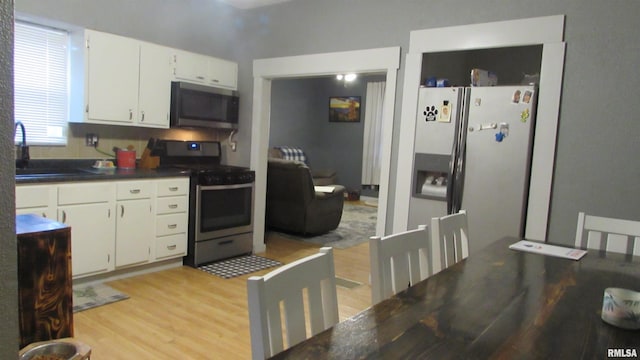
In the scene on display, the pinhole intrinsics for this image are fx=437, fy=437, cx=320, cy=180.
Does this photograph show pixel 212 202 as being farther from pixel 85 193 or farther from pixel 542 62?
pixel 542 62

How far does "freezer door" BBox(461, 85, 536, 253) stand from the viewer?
3.04 m

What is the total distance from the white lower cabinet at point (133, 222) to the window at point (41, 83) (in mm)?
804

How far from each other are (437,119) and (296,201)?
245 cm

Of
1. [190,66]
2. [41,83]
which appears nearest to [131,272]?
[41,83]

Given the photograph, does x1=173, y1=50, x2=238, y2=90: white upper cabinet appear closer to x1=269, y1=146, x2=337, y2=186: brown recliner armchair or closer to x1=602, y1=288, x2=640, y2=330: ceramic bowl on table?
x1=269, y1=146, x2=337, y2=186: brown recliner armchair

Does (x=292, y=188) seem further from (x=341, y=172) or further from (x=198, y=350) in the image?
(x=341, y=172)

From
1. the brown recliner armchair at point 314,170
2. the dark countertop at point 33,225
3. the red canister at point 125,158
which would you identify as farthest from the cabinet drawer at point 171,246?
the brown recliner armchair at point 314,170

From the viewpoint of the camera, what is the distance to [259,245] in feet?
15.7

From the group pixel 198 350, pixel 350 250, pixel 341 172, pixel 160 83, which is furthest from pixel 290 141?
pixel 198 350

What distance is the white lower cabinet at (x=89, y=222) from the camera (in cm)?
322

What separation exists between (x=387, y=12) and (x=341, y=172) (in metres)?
5.72

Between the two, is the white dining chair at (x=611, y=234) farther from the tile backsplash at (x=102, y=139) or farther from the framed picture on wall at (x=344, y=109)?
the framed picture on wall at (x=344, y=109)

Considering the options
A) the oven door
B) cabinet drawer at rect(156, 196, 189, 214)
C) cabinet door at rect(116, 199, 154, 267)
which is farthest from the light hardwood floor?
cabinet drawer at rect(156, 196, 189, 214)

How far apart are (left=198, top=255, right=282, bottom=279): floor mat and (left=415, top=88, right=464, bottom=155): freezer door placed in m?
1.88
